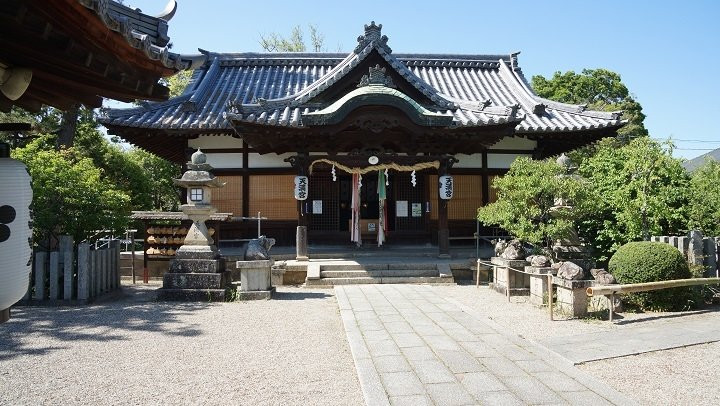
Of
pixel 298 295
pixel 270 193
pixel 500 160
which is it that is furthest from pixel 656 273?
pixel 270 193

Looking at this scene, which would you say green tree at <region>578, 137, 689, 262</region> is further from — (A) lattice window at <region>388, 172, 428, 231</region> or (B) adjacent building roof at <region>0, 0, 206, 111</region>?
(B) adjacent building roof at <region>0, 0, 206, 111</region>

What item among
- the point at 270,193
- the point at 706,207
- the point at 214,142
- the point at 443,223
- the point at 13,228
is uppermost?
the point at 214,142

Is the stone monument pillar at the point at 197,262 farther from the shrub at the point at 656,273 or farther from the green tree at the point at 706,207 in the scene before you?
the green tree at the point at 706,207

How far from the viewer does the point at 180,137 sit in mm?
13438

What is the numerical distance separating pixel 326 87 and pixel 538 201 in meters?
6.57

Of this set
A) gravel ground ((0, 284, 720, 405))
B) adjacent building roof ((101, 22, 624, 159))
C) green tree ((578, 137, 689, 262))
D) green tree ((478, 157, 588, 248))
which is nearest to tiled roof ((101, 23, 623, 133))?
adjacent building roof ((101, 22, 624, 159))

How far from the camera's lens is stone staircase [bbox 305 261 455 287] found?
35.5ft

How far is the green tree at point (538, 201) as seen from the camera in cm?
884

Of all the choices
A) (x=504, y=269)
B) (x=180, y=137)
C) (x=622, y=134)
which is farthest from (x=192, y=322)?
(x=622, y=134)

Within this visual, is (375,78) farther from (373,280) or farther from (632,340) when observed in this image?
(632,340)

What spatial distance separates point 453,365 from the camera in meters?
4.87

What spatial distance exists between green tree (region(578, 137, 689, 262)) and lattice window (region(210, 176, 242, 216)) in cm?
964

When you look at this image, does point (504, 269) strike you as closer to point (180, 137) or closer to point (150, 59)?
point (150, 59)

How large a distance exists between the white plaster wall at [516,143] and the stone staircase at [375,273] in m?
4.99
